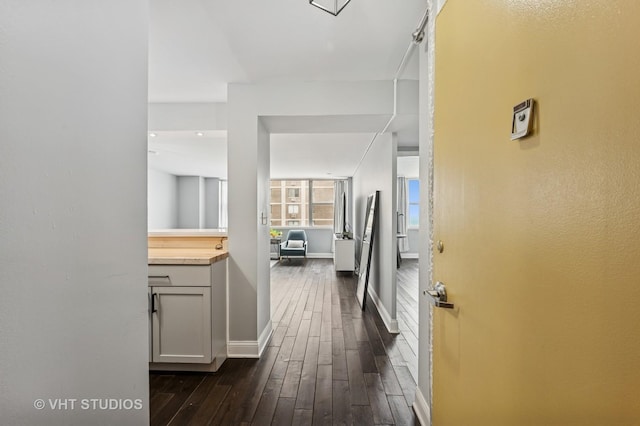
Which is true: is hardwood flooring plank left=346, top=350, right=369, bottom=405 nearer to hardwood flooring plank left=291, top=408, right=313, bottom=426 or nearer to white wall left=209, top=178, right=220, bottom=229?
hardwood flooring plank left=291, top=408, right=313, bottom=426

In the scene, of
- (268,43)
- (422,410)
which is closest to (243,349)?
(422,410)

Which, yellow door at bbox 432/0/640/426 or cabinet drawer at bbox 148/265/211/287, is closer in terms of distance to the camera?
yellow door at bbox 432/0/640/426

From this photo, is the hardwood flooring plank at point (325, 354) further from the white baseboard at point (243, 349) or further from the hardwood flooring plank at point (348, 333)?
the white baseboard at point (243, 349)

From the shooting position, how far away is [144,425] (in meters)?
0.98

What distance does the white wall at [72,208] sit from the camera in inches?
22.5

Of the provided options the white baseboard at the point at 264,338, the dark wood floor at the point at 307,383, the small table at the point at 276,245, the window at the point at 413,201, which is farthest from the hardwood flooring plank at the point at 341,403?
the window at the point at 413,201

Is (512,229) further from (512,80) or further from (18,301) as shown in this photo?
(18,301)

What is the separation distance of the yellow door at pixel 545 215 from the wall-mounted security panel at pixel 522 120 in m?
0.01

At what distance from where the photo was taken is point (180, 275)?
8.12 feet

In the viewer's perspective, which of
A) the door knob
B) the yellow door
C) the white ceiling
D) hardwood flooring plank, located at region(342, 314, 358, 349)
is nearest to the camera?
the yellow door

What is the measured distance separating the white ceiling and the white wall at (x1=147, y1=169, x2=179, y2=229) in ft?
15.2

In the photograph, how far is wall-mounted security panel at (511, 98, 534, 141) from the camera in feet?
2.39

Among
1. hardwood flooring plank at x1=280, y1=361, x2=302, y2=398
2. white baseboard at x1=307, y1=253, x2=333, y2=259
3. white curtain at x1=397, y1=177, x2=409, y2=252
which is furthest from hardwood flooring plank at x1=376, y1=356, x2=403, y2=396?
white curtain at x1=397, y1=177, x2=409, y2=252

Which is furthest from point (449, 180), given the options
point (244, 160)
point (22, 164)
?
point (244, 160)
